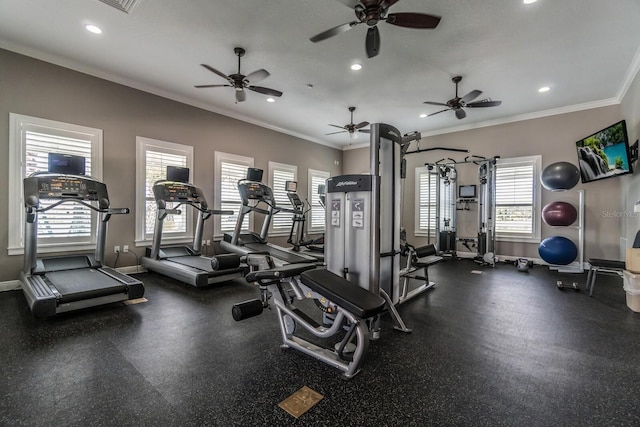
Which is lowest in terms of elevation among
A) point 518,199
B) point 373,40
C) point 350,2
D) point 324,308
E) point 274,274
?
point 324,308

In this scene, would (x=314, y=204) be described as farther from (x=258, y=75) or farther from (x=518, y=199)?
(x=518, y=199)

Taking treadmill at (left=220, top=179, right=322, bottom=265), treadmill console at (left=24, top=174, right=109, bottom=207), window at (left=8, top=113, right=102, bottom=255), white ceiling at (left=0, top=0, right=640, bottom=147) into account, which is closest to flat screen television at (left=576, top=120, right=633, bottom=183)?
white ceiling at (left=0, top=0, right=640, bottom=147)

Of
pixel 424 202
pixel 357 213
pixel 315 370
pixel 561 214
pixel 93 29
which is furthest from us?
pixel 424 202

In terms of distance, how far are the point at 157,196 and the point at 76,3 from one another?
8.50ft

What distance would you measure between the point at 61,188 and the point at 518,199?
27.7 feet

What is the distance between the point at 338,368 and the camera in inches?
82.5

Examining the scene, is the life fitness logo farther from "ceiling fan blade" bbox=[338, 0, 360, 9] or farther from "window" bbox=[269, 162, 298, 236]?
"window" bbox=[269, 162, 298, 236]

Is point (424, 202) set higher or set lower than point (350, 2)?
lower

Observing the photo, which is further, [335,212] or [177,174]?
[177,174]

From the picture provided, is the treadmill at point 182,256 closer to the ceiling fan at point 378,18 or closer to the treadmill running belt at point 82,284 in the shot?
the treadmill running belt at point 82,284

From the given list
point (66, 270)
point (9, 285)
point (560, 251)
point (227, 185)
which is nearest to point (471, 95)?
point (560, 251)

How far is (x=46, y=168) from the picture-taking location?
167 inches

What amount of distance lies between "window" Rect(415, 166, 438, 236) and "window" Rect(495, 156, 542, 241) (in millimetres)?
1497

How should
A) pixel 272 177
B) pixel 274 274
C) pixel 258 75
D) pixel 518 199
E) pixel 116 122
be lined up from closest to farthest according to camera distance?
pixel 274 274 → pixel 258 75 → pixel 116 122 → pixel 518 199 → pixel 272 177
